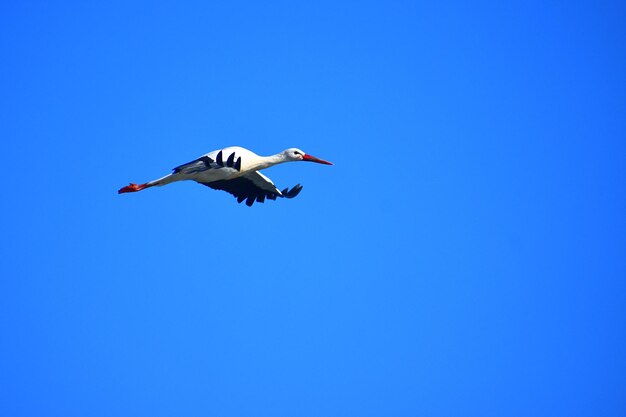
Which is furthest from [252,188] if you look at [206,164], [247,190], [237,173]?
[206,164]

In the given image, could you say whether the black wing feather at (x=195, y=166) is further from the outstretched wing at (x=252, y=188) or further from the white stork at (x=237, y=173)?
the outstretched wing at (x=252, y=188)

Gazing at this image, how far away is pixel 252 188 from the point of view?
1014 inches

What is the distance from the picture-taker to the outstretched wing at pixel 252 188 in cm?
2539

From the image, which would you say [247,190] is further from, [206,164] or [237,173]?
[206,164]

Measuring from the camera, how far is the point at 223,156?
23406 mm

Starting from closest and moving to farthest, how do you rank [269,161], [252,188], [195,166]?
[195,166], [269,161], [252,188]

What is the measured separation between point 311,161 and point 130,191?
4.22 metres

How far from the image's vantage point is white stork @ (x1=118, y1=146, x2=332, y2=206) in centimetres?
2314

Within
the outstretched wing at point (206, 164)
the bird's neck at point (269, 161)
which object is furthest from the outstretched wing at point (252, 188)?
the outstretched wing at point (206, 164)

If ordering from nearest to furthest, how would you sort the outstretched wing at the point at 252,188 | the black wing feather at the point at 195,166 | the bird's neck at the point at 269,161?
the black wing feather at the point at 195,166 → the bird's neck at the point at 269,161 → the outstretched wing at the point at 252,188

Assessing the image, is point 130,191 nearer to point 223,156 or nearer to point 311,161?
point 223,156

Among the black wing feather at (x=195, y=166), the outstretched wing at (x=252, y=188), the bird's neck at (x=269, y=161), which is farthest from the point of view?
the outstretched wing at (x=252, y=188)

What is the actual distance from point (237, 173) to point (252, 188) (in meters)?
1.95

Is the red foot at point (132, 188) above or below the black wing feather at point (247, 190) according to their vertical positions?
below
